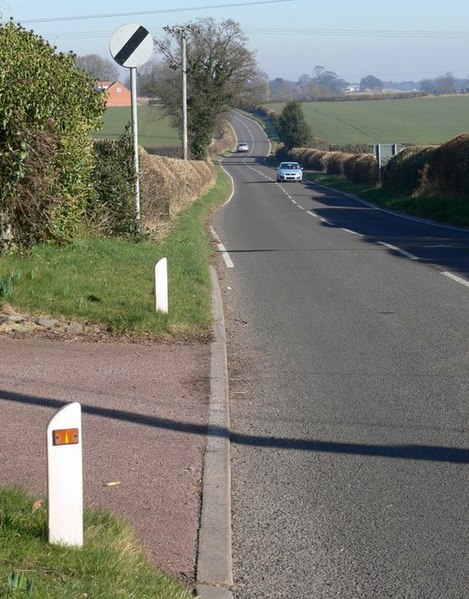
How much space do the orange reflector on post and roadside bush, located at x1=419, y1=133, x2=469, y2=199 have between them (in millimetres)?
29045

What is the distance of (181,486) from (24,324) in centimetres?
471

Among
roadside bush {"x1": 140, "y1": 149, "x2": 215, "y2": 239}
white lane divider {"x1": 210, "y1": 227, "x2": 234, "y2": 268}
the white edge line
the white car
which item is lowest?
the white edge line

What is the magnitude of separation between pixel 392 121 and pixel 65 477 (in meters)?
115

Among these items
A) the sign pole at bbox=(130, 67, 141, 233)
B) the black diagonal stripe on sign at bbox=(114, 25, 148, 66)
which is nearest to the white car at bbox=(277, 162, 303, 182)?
the sign pole at bbox=(130, 67, 141, 233)

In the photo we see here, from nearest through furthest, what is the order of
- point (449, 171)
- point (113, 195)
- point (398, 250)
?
point (113, 195) < point (398, 250) < point (449, 171)

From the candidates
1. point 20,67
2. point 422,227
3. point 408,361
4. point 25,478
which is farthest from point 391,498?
point 422,227

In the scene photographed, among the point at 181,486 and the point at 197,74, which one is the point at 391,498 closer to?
the point at 181,486

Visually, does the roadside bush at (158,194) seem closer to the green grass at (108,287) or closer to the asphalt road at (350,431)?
the green grass at (108,287)

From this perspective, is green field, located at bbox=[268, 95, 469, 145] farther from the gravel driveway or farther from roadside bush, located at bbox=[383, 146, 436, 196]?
the gravel driveway

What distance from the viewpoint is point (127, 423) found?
684 centimetres

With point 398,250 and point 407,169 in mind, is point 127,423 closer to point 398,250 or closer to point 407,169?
point 398,250

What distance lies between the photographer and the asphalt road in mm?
4723

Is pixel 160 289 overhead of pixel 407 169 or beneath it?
beneath

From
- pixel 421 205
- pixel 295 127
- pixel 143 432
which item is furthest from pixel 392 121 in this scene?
pixel 143 432
